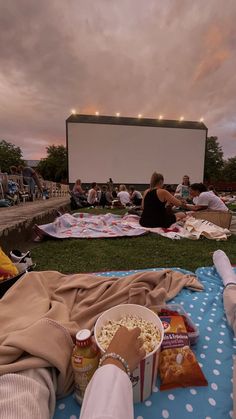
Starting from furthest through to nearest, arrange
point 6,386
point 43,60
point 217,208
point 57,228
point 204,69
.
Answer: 1. point 204,69
2. point 43,60
3. point 217,208
4. point 57,228
5. point 6,386

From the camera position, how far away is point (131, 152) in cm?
1709

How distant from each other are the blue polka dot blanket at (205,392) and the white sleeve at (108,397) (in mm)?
334

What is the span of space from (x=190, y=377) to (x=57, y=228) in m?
3.06

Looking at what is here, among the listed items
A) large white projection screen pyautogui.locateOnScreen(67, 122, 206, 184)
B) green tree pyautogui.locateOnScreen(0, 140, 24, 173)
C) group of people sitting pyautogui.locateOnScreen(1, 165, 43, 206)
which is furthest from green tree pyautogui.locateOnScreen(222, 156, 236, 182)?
group of people sitting pyautogui.locateOnScreen(1, 165, 43, 206)

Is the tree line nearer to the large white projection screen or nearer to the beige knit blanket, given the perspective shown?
the large white projection screen

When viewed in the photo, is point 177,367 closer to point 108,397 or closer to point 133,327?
point 133,327

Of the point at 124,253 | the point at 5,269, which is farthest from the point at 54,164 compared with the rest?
the point at 5,269

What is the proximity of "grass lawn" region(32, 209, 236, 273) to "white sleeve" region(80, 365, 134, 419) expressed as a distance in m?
1.55

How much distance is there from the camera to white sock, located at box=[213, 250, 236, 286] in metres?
1.42

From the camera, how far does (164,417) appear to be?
690mm

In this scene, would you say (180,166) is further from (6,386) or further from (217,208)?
(6,386)

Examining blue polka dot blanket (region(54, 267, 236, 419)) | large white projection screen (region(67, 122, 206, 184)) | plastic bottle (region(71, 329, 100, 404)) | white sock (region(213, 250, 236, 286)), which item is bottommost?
blue polka dot blanket (region(54, 267, 236, 419))

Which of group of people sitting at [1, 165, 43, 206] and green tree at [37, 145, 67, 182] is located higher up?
green tree at [37, 145, 67, 182]

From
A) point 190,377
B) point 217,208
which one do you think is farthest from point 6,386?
point 217,208
